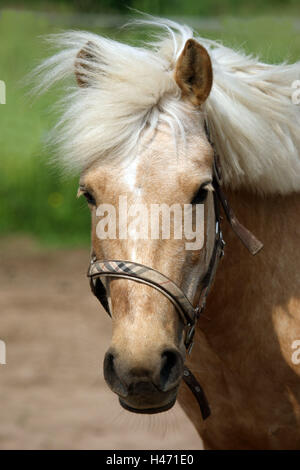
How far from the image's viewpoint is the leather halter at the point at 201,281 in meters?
1.85

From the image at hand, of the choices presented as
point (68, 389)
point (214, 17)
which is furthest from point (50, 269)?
point (214, 17)

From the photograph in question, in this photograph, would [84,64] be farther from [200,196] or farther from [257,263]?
[257,263]

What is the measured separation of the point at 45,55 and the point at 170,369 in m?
6.24

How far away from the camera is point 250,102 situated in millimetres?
2252

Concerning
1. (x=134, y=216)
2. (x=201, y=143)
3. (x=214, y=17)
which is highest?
(x=214, y=17)

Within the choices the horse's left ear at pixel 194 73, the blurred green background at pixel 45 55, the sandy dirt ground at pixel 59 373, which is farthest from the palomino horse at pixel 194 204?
the blurred green background at pixel 45 55

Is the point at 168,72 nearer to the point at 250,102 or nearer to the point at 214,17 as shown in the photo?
the point at 250,102

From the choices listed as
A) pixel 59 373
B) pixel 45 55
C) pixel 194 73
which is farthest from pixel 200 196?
pixel 45 55

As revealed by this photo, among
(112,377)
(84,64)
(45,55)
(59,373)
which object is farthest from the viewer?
(45,55)

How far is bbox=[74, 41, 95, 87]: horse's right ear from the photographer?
7.46 feet

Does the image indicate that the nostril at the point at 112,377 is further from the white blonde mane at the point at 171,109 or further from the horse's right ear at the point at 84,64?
the horse's right ear at the point at 84,64

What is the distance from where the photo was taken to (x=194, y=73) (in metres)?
2.08

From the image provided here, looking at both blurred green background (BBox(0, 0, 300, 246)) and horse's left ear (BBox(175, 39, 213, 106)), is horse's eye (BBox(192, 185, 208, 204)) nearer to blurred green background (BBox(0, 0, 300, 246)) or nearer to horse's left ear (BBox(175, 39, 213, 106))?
horse's left ear (BBox(175, 39, 213, 106))

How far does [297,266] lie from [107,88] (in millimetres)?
1002
